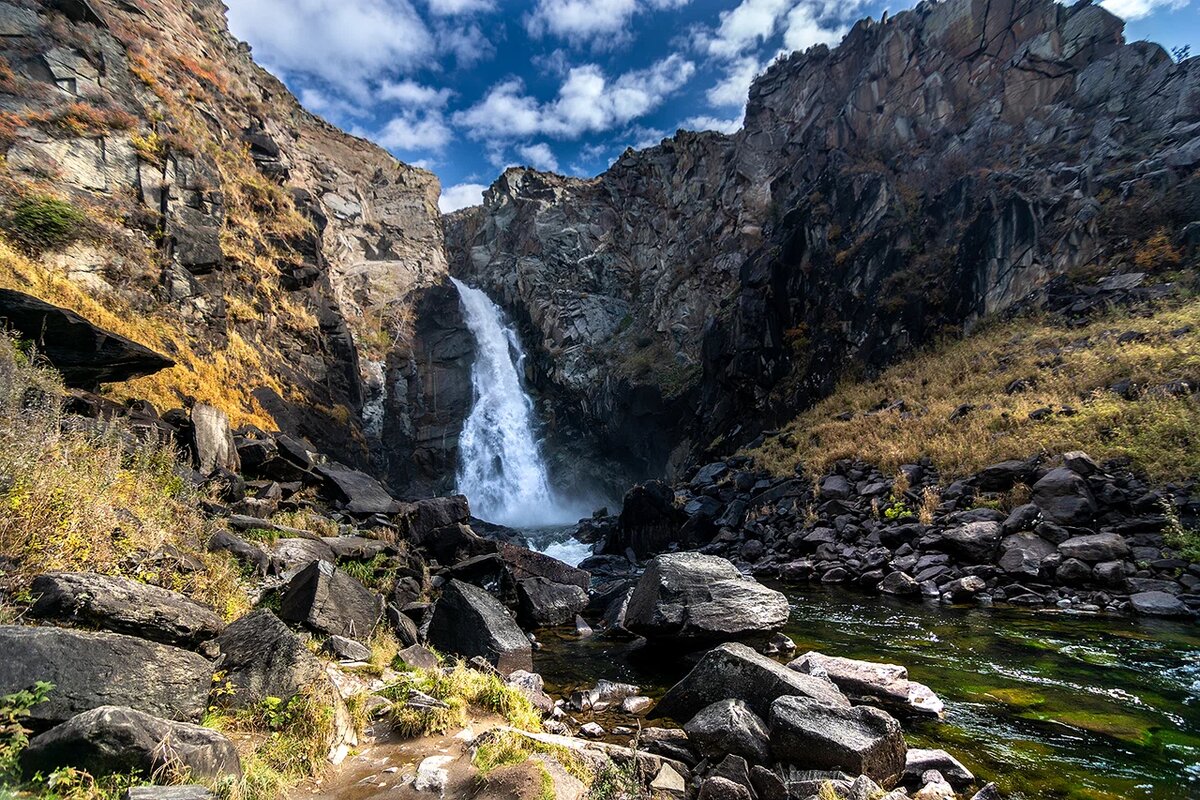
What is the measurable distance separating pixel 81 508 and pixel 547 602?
373 inches

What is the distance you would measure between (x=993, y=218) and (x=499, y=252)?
4378cm

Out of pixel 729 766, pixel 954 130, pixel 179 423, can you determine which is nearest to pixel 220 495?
pixel 179 423

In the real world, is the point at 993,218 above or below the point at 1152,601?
above

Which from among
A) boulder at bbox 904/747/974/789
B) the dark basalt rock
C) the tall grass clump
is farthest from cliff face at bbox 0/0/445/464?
boulder at bbox 904/747/974/789

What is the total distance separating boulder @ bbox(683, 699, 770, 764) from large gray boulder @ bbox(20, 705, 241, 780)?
4.13m

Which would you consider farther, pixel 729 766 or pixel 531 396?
pixel 531 396

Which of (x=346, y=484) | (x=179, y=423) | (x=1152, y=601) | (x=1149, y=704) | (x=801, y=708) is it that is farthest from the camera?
(x=346, y=484)

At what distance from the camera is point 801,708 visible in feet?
17.5

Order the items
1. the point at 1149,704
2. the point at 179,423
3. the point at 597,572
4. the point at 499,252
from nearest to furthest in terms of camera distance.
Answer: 1. the point at 1149,704
2. the point at 179,423
3. the point at 597,572
4. the point at 499,252

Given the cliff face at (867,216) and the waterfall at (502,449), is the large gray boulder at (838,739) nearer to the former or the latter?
the cliff face at (867,216)

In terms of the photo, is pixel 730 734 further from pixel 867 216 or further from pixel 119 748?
pixel 867 216

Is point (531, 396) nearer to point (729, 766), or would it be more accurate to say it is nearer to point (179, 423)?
point (179, 423)

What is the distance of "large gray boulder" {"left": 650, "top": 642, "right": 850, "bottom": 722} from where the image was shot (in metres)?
5.91

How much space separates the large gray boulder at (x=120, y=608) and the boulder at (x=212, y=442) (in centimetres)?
826
